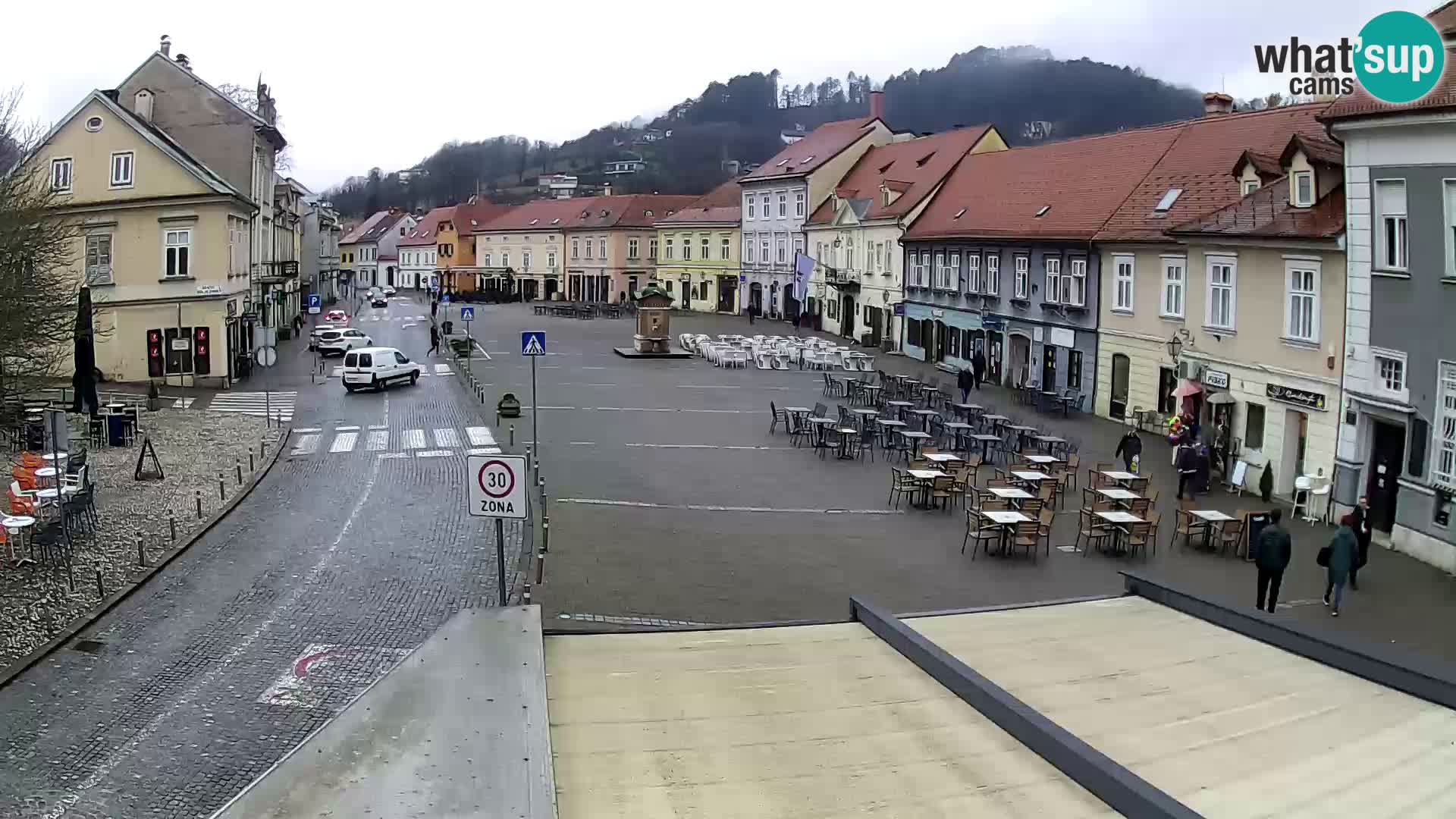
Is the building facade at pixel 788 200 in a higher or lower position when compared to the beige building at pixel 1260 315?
higher

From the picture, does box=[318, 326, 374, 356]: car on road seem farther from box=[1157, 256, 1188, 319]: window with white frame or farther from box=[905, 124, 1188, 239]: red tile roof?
box=[1157, 256, 1188, 319]: window with white frame

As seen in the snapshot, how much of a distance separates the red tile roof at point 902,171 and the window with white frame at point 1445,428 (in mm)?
36885

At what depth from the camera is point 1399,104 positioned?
19844 mm

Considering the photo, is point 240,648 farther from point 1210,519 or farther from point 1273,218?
point 1273,218

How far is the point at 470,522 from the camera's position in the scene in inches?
850

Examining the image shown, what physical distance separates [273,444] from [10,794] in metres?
20.3

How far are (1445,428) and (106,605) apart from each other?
20.2m

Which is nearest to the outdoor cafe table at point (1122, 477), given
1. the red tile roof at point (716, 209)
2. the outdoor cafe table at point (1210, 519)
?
the outdoor cafe table at point (1210, 519)

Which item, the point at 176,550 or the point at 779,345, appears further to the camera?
the point at 779,345

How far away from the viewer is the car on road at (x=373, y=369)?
41.0 meters

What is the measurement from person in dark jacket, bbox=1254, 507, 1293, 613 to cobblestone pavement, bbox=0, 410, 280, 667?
15670mm

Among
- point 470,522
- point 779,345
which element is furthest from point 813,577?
point 779,345

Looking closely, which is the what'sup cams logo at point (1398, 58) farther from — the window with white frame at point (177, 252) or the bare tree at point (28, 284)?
the window with white frame at point (177, 252)

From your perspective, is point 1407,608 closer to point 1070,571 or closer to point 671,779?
point 1070,571
